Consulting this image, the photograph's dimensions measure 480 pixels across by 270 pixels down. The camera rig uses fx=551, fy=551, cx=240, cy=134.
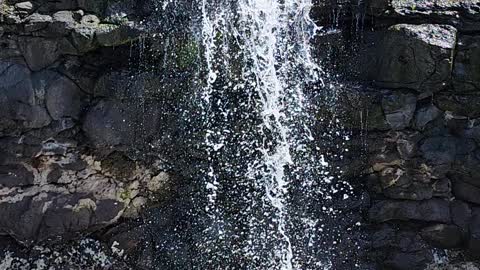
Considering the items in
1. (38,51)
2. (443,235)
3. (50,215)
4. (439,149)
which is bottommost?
(443,235)

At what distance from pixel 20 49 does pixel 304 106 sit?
3273 mm

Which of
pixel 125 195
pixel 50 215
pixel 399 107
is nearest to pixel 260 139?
pixel 399 107

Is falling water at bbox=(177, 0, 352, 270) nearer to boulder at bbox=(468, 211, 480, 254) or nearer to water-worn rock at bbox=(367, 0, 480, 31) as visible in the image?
water-worn rock at bbox=(367, 0, 480, 31)

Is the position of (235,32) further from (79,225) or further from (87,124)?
(79,225)

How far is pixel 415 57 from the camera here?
6.04 metres

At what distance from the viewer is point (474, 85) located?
19.7 ft

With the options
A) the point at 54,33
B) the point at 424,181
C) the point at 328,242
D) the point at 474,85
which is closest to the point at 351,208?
the point at 328,242

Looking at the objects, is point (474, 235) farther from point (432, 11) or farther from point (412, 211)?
point (432, 11)

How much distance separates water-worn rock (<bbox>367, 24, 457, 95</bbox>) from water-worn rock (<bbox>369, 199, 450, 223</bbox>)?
4.43ft

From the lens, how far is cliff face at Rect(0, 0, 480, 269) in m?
6.06

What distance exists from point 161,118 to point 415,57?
2.94m

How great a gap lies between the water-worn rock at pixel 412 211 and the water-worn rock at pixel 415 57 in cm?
135

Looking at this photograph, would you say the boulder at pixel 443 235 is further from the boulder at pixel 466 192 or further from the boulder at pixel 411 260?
the boulder at pixel 466 192

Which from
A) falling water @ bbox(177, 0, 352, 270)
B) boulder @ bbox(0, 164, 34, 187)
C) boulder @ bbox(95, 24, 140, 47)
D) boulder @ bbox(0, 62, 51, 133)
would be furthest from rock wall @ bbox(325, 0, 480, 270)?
boulder @ bbox(0, 164, 34, 187)
